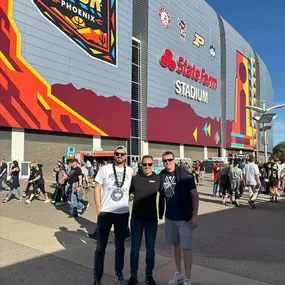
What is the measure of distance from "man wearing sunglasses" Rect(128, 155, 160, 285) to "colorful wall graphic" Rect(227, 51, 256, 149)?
54.6m

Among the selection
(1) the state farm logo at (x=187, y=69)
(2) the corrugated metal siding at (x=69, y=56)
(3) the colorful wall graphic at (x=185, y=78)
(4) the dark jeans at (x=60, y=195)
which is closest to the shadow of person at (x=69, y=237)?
(4) the dark jeans at (x=60, y=195)

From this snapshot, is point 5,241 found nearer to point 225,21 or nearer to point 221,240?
point 221,240

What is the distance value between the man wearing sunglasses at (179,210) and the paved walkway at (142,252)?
1.56ft

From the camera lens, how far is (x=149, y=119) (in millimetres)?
37688

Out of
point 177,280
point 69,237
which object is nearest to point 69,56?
point 69,237

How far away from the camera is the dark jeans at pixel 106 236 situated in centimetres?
384

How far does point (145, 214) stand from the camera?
400cm

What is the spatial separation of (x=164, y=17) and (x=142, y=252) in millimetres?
40193

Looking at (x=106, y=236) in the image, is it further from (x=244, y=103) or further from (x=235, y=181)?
(x=244, y=103)

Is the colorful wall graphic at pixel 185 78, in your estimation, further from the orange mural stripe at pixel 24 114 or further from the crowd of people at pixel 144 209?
the crowd of people at pixel 144 209

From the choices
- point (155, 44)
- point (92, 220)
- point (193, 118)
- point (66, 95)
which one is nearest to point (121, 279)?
point (92, 220)

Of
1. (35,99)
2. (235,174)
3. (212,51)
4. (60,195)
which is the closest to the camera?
(60,195)

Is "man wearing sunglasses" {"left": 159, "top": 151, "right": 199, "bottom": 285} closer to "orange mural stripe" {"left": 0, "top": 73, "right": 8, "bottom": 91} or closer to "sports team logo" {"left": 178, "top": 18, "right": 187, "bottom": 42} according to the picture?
"orange mural stripe" {"left": 0, "top": 73, "right": 8, "bottom": 91}

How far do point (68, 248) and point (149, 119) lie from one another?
107 feet
